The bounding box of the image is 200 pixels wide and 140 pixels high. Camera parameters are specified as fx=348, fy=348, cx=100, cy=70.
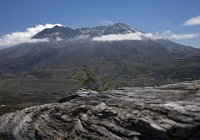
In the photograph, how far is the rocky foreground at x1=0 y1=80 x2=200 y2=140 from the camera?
61.3ft

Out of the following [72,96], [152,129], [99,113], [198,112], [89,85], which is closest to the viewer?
[198,112]

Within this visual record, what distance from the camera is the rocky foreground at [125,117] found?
18672 millimetres

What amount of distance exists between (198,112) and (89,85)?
10090cm

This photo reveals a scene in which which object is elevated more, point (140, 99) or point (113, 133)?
point (140, 99)

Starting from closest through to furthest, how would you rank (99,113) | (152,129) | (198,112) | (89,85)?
(198,112)
(152,129)
(99,113)
(89,85)

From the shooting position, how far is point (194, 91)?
852 inches

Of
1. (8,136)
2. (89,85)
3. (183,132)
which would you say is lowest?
(89,85)

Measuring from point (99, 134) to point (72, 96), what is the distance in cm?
1166

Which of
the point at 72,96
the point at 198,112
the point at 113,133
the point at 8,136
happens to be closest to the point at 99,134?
the point at 113,133

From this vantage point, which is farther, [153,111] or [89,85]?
[89,85]

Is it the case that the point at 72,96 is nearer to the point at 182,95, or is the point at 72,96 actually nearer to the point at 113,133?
the point at 113,133

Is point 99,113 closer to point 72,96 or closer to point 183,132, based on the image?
point 183,132

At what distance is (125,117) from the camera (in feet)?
72.4

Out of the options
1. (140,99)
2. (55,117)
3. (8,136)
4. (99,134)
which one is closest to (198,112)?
(140,99)
